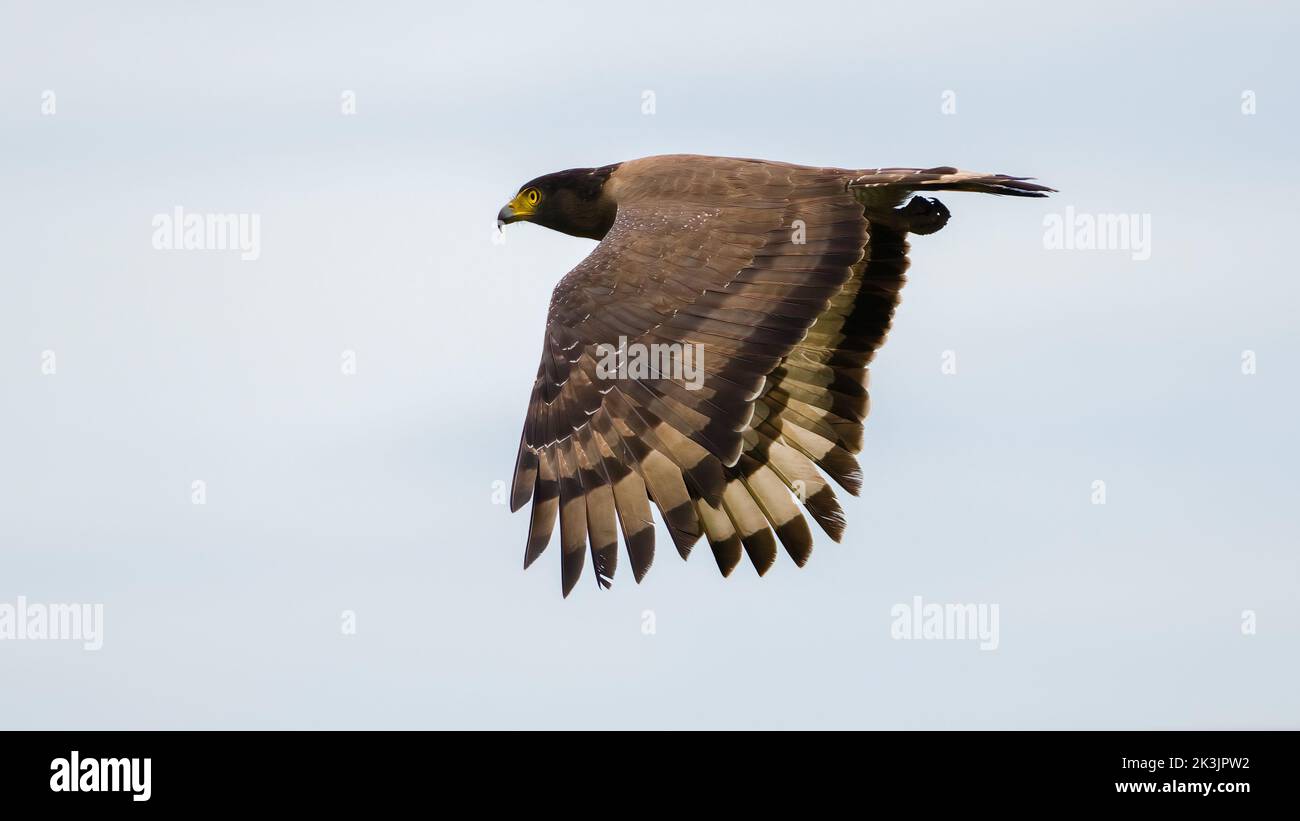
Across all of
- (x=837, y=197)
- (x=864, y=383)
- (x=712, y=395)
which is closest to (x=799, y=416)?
(x=864, y=383)

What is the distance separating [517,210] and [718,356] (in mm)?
4975

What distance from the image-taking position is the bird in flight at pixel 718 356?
1219cm

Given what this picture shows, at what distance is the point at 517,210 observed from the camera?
1681cm

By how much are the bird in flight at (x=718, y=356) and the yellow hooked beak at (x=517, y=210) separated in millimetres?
1301

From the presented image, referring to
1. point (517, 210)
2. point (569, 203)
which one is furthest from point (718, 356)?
point (517, 210)

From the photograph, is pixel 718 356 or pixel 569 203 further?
pixel 569 203

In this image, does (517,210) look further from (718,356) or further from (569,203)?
(718,356)

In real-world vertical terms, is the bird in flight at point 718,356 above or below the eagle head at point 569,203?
below

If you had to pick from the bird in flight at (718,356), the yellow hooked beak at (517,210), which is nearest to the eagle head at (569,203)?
the yellow hooked beak at (517,210)

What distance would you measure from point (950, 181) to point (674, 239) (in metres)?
1.98

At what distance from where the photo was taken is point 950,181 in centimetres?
1380

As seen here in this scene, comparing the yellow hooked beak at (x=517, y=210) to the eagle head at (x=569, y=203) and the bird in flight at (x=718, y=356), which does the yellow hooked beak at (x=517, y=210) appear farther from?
the bird in flight at (x=718, y=356)

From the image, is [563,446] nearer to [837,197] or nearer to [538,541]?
[538,541]

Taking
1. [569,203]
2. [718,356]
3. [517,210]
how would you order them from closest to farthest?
[718,356] < [569,203] < [517,210]
